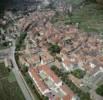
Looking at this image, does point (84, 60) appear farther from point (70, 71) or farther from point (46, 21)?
point (46, 21)

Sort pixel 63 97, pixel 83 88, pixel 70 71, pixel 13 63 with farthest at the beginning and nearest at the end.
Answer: pixel 13 63 < pixel 70 71 < pixel 83 88 < pixel 63 97

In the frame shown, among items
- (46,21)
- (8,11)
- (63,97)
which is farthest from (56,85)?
(8,11)

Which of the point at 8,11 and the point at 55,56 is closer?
the point at 55,56

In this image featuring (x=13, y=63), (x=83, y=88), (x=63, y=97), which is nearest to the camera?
(x=63, y=97)

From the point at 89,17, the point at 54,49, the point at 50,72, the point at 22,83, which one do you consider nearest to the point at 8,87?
the point at 22,83

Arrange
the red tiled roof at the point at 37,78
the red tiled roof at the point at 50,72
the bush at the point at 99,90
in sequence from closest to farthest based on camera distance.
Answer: the bush at the point at 99,90, the red tiled roof at the point at 37,78, the red tiled roof at the point at 50,72

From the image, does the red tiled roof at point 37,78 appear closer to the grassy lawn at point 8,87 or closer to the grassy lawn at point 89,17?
the grassy lawn at point 8,87

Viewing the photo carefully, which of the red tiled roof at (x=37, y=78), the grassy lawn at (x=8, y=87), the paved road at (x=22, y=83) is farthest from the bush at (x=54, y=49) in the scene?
the grassy lawn at (x=8, y=87)

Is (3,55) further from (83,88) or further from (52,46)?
(83,88)
